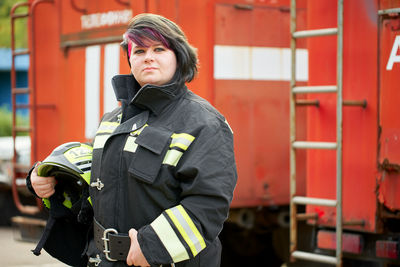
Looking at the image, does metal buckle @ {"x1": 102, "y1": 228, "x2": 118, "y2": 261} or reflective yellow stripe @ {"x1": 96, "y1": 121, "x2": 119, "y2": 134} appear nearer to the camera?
metal buckle @ {"x1": 102, "y1": 228, "x2": 118, "y2": 261}

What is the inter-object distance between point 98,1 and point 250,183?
6.55 ft

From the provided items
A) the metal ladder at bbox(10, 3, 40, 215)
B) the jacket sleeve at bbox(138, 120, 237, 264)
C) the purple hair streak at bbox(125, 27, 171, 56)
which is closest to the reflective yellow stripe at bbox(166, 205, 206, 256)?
the jacket sleeve at bbox(138, 120, 237, 264)

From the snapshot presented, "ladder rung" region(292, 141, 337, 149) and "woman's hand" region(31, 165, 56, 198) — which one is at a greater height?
"ladder rung" region(292, 141, 337, 149)

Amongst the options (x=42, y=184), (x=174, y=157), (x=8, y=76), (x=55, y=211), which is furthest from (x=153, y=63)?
(x=8, y=76)

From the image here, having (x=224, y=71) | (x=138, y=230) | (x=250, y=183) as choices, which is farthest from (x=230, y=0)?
(x=138, y=230)

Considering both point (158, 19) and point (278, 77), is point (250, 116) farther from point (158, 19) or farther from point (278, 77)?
point (158, 19)

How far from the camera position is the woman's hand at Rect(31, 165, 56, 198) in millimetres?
3047

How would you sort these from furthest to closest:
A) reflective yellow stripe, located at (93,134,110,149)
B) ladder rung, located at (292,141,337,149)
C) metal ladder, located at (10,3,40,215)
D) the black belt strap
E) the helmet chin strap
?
metal ladder, located at (10,3,40,215) < ladder rung, located at (292,141,337,149) < the helmet chin strap < reflective yellow stripe, located at (93,134,110,149) < the black belt strap

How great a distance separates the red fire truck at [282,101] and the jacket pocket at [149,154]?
164 centimetres

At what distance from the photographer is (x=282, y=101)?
225 inches

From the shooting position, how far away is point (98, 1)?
6.00 m

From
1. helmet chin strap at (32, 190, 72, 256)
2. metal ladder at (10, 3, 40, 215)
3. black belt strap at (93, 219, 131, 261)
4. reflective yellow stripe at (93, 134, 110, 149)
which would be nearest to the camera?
black belt strap at (93, 219, 131, 261)

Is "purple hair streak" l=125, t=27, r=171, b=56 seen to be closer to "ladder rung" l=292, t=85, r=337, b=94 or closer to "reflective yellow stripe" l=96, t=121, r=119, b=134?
"reflective yellow stripe" l=96, t=121, r=119, b=134

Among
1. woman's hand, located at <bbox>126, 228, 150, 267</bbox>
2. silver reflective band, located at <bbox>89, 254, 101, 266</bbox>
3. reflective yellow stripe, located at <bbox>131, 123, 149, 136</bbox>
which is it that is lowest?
silver reflective band, located at <bbox>89, 254, 101, 266</bbox>
